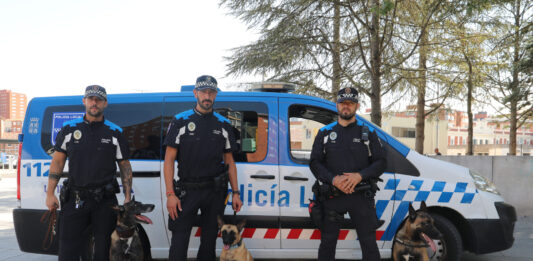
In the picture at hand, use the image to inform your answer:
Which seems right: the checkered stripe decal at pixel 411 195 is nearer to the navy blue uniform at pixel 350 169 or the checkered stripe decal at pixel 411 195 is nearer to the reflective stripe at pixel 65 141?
the navy blue uniform at pixel 350 169

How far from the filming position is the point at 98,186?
293cm

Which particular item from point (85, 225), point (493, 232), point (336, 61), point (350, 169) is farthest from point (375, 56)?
point (85, 225)

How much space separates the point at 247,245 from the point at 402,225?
1.50 m

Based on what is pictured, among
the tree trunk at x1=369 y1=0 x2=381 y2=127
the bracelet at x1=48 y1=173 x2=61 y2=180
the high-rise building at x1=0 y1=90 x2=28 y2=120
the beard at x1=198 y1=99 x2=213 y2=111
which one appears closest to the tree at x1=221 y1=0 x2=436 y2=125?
the tree trunk at x1=369 y1=0 x2=381 y2=127

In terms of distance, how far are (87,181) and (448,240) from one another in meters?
3.26

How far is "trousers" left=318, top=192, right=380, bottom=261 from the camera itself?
301 cm

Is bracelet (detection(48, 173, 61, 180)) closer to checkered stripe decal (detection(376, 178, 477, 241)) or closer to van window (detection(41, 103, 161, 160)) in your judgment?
van window (detection(41, 103, 161, 160))

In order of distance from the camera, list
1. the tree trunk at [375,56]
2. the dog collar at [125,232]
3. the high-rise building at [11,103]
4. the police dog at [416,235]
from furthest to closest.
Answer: the high-rise building at [11,103] < the tree trunk at [375,56] < the police dog at [416,235] < the dog collar at [125,232]

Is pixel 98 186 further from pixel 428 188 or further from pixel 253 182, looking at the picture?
pixel 428 188

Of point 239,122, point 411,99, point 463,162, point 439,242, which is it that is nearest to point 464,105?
point 411,99

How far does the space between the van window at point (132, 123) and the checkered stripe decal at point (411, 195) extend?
2.22m

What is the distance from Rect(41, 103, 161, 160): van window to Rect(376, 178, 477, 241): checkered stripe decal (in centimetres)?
222

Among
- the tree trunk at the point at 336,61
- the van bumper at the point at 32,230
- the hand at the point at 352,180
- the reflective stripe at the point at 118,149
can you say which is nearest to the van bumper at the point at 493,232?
the hand at the point at 352,180

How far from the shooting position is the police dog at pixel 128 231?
120 inches
